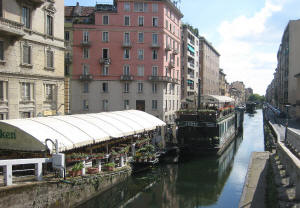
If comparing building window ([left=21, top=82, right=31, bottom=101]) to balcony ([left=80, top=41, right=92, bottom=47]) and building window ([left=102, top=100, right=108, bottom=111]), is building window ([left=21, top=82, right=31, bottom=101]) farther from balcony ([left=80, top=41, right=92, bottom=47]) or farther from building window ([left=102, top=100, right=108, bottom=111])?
balcony ([left=80, top=41, right=92, bottom=47])

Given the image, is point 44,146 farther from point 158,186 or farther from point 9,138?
point 158,186

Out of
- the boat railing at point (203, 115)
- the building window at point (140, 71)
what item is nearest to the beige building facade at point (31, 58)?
the boat railing at point (203, 115)

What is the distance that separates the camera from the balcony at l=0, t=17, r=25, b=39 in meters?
19.8

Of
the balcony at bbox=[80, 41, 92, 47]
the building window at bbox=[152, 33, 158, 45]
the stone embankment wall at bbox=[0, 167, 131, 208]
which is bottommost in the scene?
the stone embankment wall at bbox=[0, 167, 131, 208]

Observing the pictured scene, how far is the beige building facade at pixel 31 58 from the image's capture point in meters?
20.9

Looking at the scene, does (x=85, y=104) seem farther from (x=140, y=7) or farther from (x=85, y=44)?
(x=140, y=7)

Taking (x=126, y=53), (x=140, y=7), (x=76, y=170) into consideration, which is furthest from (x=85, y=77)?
(x=76, y=170)

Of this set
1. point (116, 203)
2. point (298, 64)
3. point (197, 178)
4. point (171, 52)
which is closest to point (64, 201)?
point (116, 203)

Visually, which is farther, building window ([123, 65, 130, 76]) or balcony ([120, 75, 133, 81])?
building window ([123, 65, 130, 76])

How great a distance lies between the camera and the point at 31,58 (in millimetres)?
23219

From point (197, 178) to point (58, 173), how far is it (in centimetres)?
1156

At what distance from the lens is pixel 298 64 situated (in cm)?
6278

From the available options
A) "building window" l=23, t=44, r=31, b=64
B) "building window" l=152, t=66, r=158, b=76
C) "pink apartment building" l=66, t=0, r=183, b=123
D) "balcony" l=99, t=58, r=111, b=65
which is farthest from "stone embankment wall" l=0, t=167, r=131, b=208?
"building window" l=152, t=66, r=158, b=76

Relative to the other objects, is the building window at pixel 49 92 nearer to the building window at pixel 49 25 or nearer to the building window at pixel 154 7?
the building window at pixel 49 25
